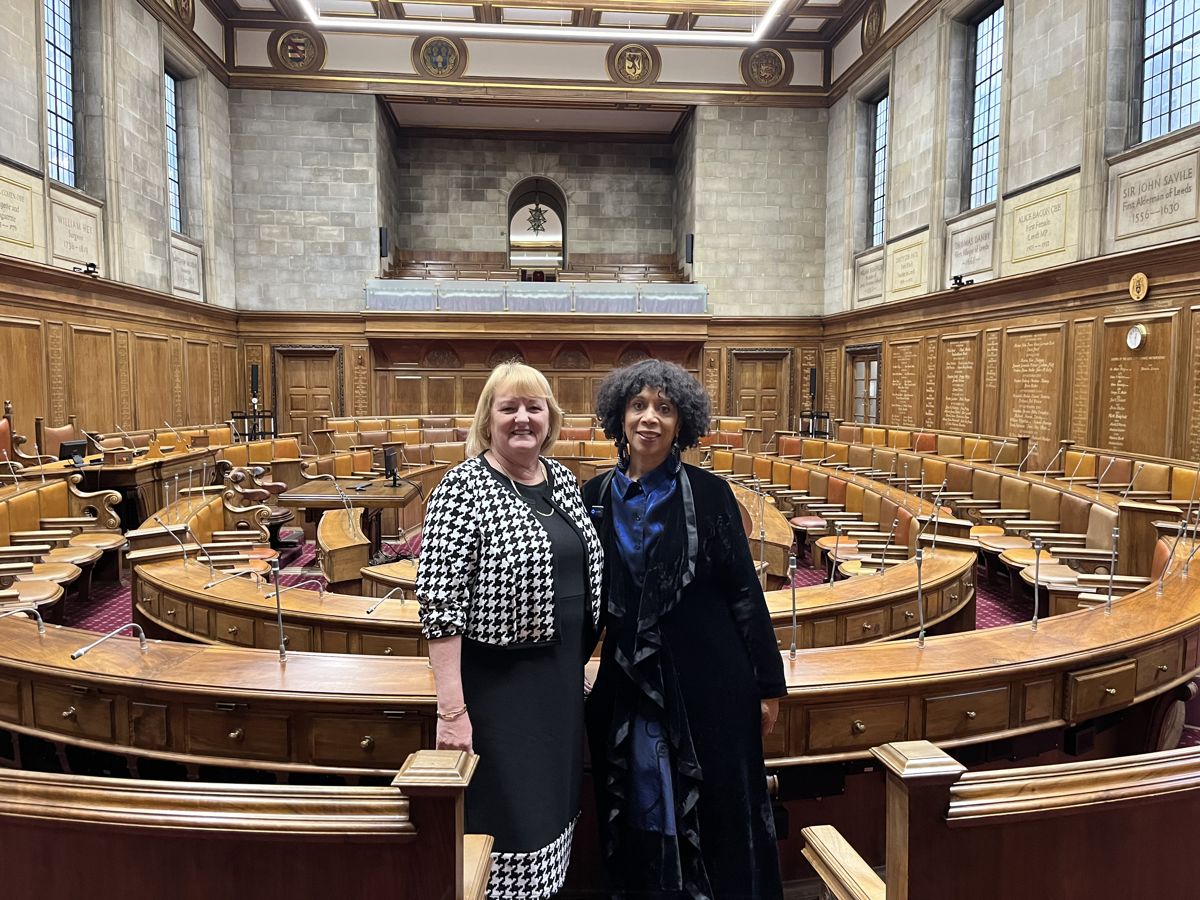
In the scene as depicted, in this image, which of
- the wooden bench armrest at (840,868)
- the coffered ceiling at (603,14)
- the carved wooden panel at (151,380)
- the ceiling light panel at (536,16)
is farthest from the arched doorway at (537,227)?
the wooden bench armrest at (840,868)

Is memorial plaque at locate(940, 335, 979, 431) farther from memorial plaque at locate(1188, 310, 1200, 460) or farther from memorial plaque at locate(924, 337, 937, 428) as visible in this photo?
memorial plaque at locate(1188, 310, 1200, 460)

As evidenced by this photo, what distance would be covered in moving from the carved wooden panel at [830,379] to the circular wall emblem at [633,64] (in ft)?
24.2

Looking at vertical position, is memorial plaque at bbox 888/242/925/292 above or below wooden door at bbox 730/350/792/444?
above

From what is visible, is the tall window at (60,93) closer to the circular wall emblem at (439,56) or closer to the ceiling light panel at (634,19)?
the circular wall emblem at (439,56)

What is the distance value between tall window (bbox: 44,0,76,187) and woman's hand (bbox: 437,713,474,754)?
12.5 meters

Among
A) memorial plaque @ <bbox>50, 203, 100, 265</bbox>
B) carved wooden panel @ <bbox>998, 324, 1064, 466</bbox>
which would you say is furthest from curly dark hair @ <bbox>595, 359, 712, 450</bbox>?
memorial plaque @ <bbox>50, 203, 100, 265</bbox>

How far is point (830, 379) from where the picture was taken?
17.4 meters

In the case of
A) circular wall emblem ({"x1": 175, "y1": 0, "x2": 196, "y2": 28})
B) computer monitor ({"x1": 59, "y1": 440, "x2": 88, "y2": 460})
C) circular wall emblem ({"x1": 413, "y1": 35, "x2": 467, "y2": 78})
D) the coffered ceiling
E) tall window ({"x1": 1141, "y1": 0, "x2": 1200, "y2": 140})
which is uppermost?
the coffered ceiling

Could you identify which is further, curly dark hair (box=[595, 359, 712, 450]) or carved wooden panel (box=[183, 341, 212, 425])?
carved wooden panel (box=[183, 341, 212, 425])

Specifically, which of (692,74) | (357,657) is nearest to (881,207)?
(692,74)

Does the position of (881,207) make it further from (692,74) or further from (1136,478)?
(1136,478)

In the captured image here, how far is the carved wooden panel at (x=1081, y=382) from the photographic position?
9.60 m

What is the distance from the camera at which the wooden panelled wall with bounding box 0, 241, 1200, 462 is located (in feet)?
29.4

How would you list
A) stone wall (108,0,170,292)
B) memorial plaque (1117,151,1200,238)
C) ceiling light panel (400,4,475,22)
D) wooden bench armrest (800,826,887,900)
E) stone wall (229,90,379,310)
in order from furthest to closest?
stone wall (229,90,379,310)
ceiling light panel (400,4,475,22)
stone wall (108,0,170,292)
memorial plaque (1117,151,1200,238)
wooden bench armrest (800,826,887,900)
